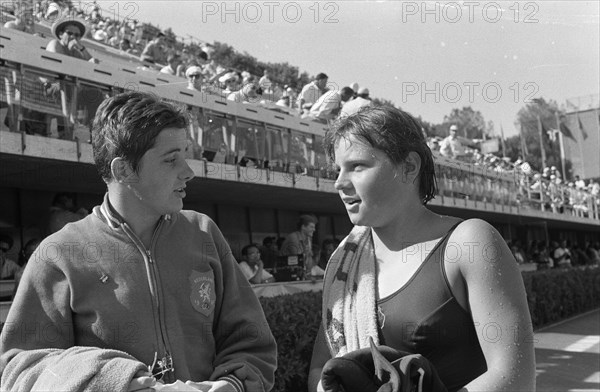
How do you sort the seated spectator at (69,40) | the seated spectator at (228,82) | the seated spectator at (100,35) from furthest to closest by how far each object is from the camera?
the seated spectator at (100,35) → the seated spectator at (228,82) → the seated spectator at (69,40)

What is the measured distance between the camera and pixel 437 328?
1.97 meters

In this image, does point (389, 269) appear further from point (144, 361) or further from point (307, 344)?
point (307, 344)

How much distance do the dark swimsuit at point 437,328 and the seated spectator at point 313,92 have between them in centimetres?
1271

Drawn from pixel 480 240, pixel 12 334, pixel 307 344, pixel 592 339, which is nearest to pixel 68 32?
pixel 307 344

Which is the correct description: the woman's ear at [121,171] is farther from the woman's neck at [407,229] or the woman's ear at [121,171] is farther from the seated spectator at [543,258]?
the seated spectator at [543,258]

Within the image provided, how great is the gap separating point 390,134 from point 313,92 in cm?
1322

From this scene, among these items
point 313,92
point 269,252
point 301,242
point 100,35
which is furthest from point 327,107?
point 100,35

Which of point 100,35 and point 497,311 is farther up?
point 100,35

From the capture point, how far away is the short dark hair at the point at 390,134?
2.14 meters

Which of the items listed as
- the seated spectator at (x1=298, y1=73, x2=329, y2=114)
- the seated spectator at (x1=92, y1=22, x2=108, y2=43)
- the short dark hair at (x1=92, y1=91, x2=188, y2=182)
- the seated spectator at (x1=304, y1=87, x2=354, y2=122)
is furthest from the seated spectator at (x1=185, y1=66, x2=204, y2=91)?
the seated spectator at (x1=92, y1=22, x2=108, y2=43)

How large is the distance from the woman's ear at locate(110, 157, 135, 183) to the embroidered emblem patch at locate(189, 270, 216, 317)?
0.41 metres

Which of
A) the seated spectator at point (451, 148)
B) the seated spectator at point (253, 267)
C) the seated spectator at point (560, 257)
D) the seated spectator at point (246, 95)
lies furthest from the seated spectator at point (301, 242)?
the seated spectator at point (560, 257)

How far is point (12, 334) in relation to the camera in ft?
7.34

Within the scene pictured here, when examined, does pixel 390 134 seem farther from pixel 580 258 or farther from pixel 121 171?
pixel 580 258
